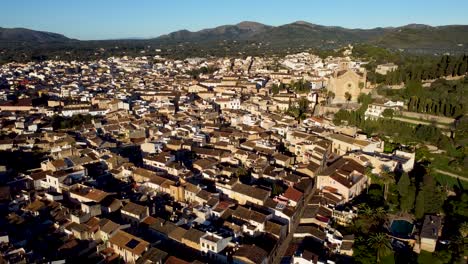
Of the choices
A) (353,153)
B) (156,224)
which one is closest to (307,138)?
(353,153)

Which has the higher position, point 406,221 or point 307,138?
point 307,138

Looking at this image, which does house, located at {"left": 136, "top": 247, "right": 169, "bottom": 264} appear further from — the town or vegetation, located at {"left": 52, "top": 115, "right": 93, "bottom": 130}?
vegetation, located at {"left": 52, "top": 115, "right": 93, "bottom": 130}

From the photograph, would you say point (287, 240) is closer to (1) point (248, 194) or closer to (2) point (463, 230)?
(1) point (248, 194)

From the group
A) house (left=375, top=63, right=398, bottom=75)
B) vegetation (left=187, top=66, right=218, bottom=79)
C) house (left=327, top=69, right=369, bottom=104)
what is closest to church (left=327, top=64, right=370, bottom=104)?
house (left=327, top=69, right=369, bottom=104)

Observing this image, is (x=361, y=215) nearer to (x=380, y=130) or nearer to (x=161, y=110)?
(x=380, y=130)

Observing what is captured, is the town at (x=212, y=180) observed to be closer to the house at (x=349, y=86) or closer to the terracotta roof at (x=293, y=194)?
the terracotta roof at (x=293, y=194)

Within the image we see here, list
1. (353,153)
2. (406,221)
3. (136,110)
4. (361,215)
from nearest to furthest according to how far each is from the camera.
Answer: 1. (361,215)
2. (406,221)
3. (353,153)
4. (136,110)
